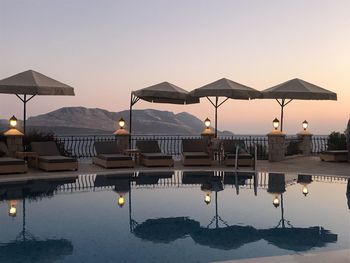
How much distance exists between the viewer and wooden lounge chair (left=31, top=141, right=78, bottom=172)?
12.3 m

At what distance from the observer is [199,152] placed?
15094 millimetres

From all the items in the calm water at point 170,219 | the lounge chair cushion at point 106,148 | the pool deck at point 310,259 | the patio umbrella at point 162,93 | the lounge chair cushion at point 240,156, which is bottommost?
the calm water at point 170,219

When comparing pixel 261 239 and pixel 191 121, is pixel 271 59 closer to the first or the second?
pixel 261 239

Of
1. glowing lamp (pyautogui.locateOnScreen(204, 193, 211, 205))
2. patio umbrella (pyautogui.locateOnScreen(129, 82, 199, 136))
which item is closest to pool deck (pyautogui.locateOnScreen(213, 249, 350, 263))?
glowing lamp (pyautogui.locateOnScreen(204, 193, 211, 205))

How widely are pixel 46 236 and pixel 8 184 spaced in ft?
16.1

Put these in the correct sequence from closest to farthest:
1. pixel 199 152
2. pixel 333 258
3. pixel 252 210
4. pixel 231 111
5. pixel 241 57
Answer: pixel 333 258 → pixel 252 210 → pixel 199 152 → pixel 241 57 → pixel 231 111

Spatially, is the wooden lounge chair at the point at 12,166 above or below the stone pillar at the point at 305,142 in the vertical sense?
below

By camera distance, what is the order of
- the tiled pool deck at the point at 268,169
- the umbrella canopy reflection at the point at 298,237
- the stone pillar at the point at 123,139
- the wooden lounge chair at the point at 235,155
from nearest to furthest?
the umbrella canopy reflection at the point at 298,237 < the tiled pool deck at the point at 268,169 < the wooden lounge chair at the point at 235,155 < the stone pillar at the point at 123,139

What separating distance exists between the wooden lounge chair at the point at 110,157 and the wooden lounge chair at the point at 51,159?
1101mm

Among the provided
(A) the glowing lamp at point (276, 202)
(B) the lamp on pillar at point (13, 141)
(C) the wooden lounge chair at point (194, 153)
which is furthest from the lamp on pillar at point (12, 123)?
(A) the glowing lamp at point (276, 202)

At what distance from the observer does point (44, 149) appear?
13375 millimetres

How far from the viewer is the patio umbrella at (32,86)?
12438 mm

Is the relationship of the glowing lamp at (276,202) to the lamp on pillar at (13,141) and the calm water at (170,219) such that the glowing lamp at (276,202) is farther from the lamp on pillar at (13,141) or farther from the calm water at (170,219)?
the lamp on pillar at (13,141)

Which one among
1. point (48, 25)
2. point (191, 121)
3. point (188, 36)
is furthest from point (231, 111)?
point (191, 121)
